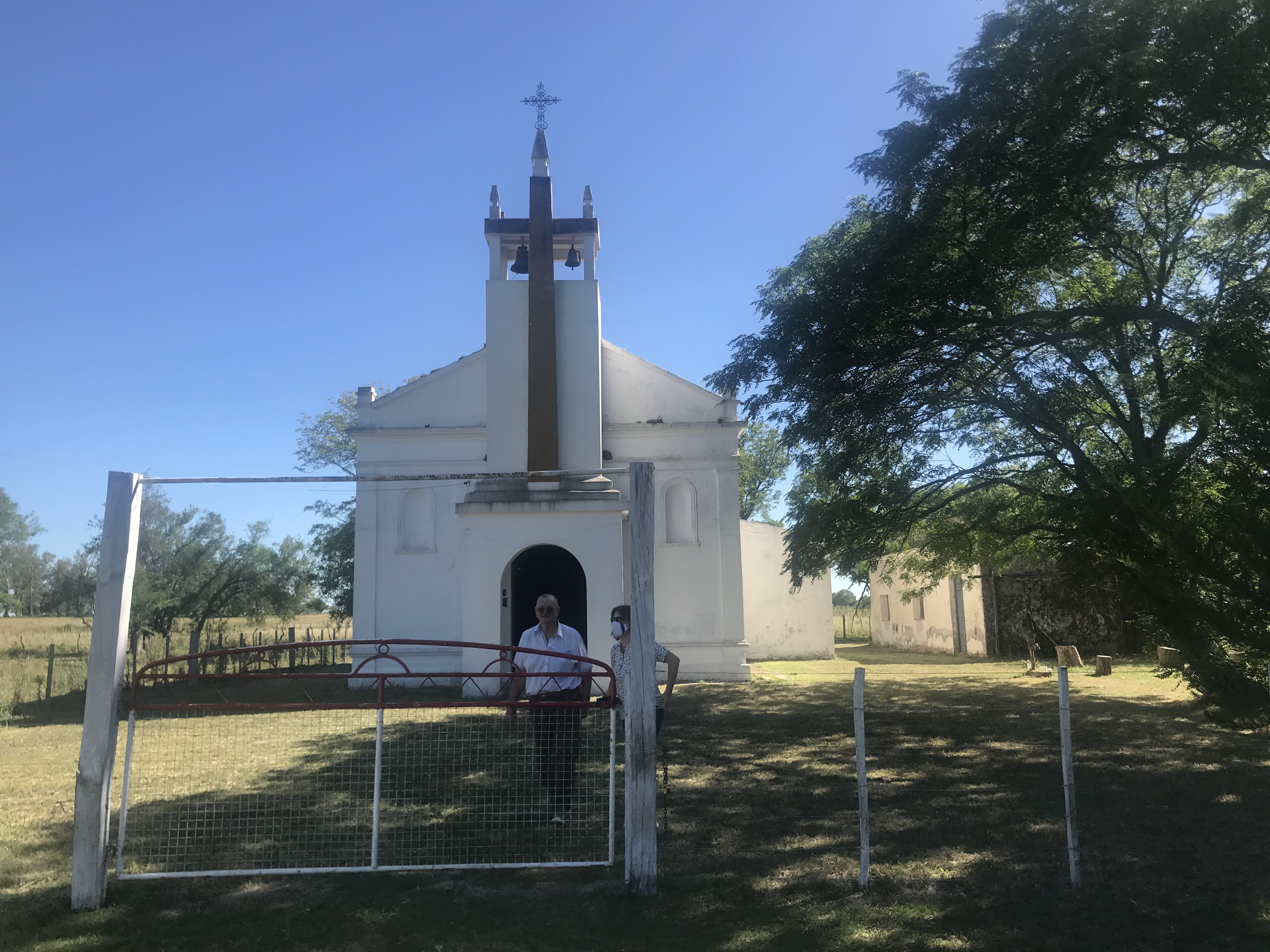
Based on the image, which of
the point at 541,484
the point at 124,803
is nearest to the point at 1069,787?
the point at 124,803

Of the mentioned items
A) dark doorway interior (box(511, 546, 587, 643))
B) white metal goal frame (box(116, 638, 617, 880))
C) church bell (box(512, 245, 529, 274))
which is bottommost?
white metal goal frame (box(116, 638, 617, 880))

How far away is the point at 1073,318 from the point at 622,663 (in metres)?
8.55

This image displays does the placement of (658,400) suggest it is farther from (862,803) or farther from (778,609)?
(862,803)

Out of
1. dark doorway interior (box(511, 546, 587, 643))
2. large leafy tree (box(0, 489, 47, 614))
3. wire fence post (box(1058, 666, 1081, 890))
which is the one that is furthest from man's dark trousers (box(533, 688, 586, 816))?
large leafy tree (box(0, 489, 47, 614))

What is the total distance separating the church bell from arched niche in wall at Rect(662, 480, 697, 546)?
563cm

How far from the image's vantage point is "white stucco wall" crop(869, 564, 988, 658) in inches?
1077

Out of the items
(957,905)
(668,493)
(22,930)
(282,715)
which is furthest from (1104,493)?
(282,715)

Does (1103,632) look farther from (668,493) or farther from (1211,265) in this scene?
(1211,265)

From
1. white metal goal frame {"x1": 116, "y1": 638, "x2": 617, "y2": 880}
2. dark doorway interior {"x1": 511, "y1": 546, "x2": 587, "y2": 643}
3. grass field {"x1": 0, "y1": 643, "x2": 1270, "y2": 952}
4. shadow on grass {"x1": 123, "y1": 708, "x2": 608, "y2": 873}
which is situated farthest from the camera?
dark doorway interior {"x1": 511, "y1": 546, "x2": 587, "y2": 643}

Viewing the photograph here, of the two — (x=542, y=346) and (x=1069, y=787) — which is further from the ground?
(x=542, y=346)

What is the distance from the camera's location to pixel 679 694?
17.0 meters

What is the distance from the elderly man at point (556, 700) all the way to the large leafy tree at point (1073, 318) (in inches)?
249

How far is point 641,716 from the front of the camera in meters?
5.64

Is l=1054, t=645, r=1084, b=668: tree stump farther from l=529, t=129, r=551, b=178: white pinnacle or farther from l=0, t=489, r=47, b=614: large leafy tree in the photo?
l=0, t=489, r=47, b=614: large leafy tree
